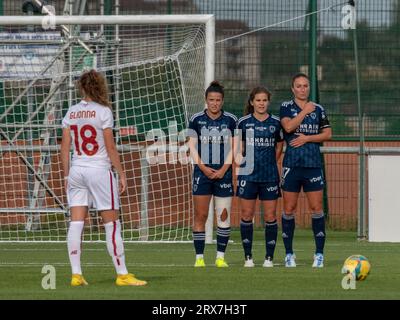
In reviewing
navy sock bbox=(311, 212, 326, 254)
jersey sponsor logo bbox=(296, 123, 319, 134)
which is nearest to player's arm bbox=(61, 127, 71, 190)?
jersey sponsor logo bbox=(296, 123, 319, 134)

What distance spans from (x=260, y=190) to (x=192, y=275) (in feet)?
5.21

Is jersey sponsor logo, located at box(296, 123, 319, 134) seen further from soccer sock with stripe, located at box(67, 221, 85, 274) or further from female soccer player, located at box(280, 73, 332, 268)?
soccer sock with stripe, located at box(67, 221, 85, 274)

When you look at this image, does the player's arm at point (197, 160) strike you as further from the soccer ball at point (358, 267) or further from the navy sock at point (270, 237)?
the soccer ball at point (358, 267)

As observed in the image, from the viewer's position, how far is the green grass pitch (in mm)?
10008

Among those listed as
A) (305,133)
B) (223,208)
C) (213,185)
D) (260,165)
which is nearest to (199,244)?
(223,208)

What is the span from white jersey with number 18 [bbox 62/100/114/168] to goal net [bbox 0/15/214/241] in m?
6.63

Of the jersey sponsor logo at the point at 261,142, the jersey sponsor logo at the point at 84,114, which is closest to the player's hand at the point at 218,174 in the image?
the jersey sponsor logo at the point at 261,142

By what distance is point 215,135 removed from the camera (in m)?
13.2

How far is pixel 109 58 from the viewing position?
19547 mm

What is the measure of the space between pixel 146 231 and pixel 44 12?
4.70 m

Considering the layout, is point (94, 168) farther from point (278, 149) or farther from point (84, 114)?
point (278, 149)

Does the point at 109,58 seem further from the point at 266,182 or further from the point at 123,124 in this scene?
the point at 266,182

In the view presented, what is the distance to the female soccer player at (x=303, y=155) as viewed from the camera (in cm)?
1290
